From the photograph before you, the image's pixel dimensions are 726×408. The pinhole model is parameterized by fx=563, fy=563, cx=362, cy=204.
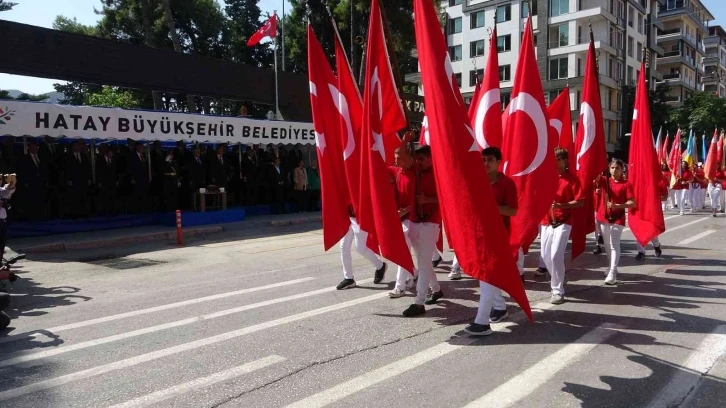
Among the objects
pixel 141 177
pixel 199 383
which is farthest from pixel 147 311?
pixel 141 177

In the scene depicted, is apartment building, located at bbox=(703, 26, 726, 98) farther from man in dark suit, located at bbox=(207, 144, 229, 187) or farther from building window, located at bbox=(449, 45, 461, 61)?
man in dark suit, located at bbox=(207, 144, 229, 187)

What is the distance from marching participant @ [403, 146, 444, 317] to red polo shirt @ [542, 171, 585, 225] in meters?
1.65

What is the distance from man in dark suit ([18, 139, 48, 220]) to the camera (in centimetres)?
1322

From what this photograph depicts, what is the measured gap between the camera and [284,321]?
6.15 meters

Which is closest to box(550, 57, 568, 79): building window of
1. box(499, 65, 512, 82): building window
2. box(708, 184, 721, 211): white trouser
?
box(499, 65, 512, 82): building window

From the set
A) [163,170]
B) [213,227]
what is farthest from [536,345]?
[163,170]

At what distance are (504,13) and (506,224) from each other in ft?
164

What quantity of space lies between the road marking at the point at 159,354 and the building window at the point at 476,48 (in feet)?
165

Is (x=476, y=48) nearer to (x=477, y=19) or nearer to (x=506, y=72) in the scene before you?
(x=477, y=19)

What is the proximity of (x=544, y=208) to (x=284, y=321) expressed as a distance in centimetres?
323

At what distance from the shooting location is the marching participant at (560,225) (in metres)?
6.84

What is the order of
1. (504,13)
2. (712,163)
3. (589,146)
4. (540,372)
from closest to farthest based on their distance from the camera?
1. (540,372)
2. (589,146)
3. (712,163)
4. (504,13)

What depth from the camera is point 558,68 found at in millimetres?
49938

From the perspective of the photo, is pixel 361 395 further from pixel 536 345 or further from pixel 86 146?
pixel 86 146
